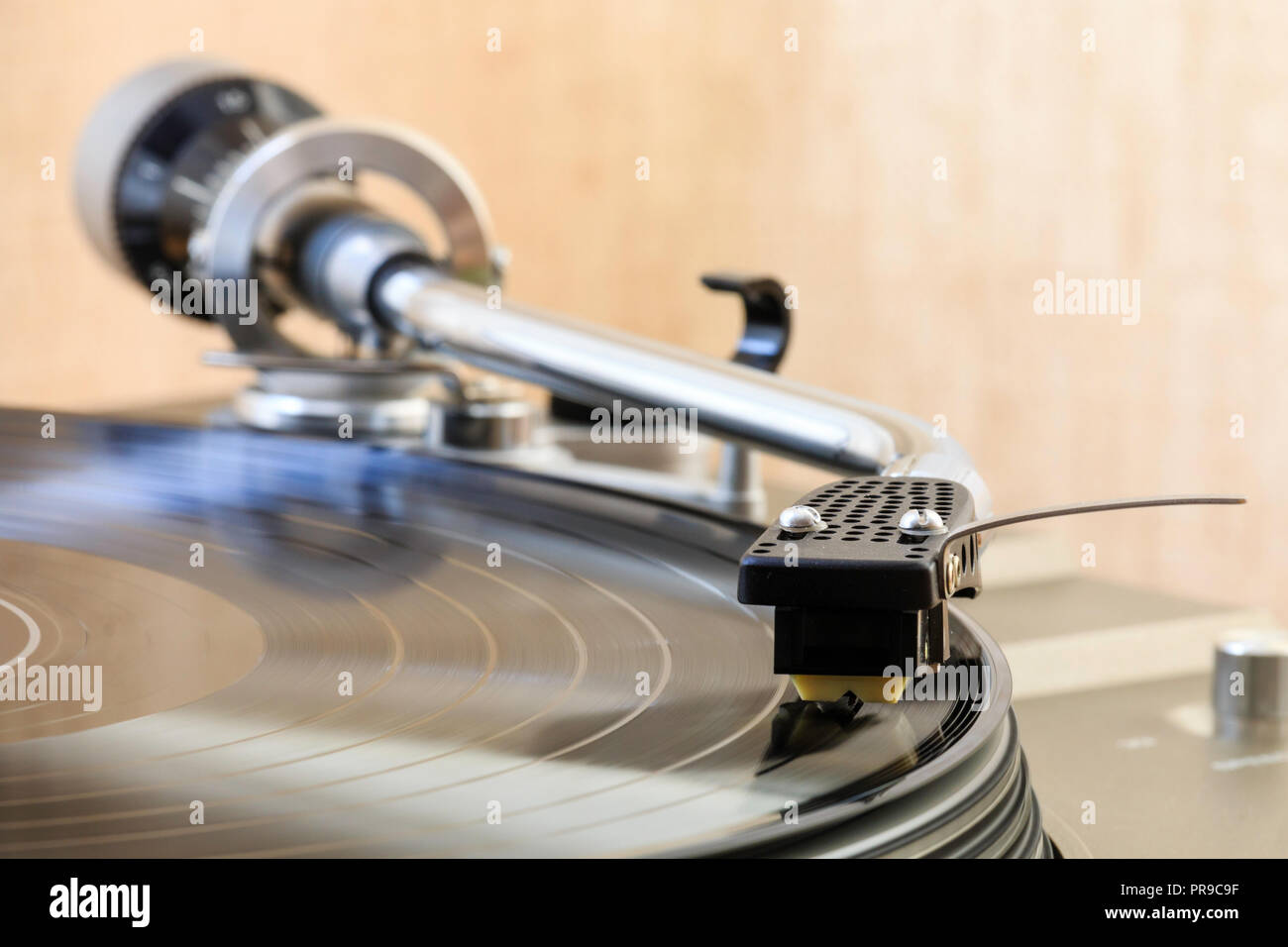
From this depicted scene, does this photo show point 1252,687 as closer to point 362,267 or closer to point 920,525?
point 920,525

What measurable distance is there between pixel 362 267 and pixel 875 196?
1.77 meters

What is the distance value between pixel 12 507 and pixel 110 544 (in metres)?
0.13

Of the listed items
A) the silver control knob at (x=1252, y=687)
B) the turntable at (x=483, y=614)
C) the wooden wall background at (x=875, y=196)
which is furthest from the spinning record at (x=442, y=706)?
the wooden wall background at (x=875, y=196)

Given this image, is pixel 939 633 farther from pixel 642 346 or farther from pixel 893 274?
pixel 893 274

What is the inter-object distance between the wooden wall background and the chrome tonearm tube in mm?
594

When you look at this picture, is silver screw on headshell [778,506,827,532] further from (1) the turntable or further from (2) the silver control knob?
(2) the silver control knob

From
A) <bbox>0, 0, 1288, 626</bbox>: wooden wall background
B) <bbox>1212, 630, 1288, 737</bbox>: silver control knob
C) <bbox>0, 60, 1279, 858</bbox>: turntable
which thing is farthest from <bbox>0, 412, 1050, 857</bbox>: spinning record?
<bbox>0, 0, 1288, 626</bbox>: wooden wall background

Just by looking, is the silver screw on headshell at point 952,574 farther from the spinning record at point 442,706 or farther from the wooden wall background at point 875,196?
the wooden wall background at point 875,196

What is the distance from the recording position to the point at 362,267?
117 cm

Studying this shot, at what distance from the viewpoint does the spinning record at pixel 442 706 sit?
1.28ft

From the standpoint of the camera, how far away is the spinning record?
391mm

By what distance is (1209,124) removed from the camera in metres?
2.21

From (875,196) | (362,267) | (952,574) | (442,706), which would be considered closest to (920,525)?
(952,574)
